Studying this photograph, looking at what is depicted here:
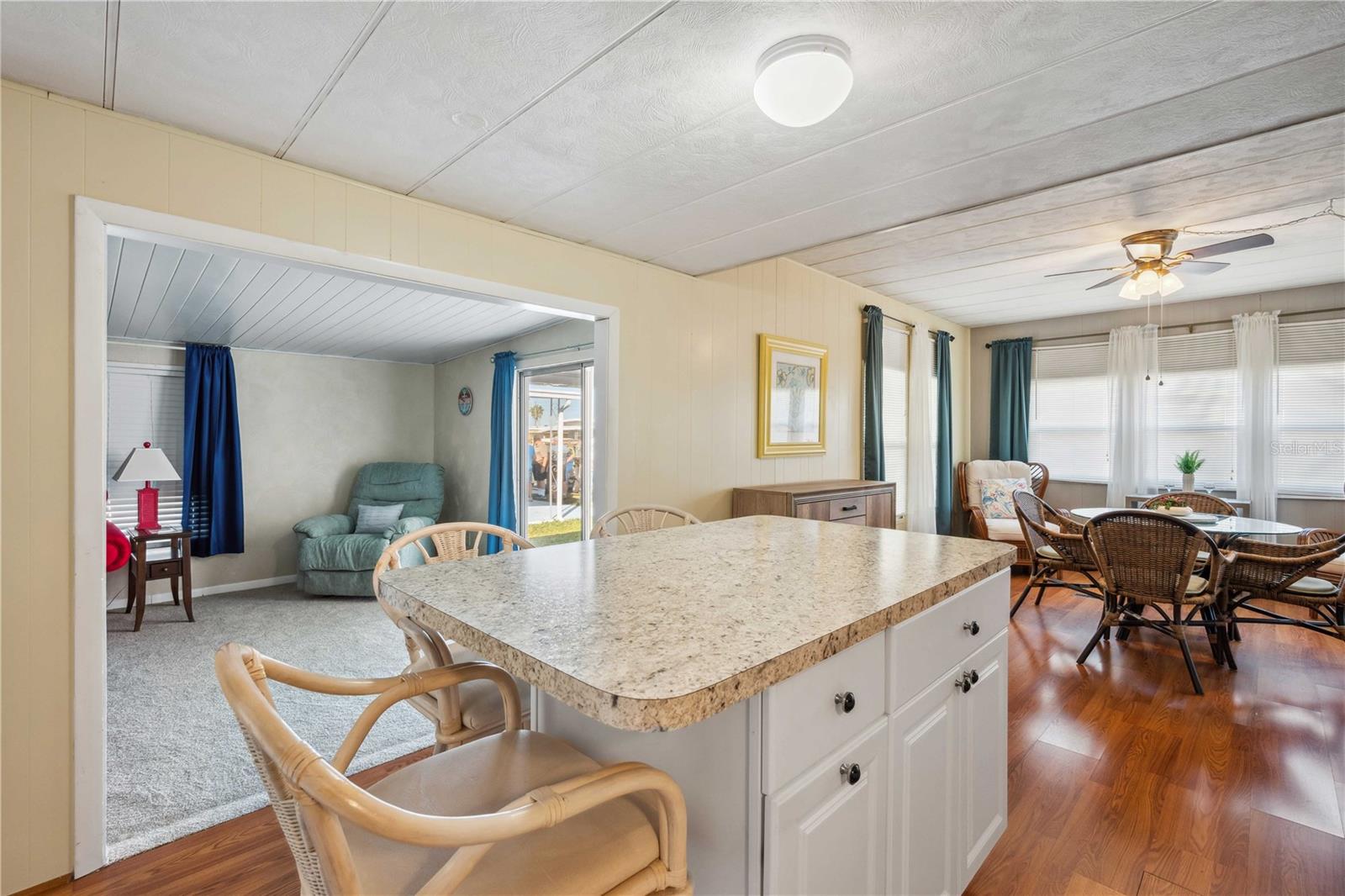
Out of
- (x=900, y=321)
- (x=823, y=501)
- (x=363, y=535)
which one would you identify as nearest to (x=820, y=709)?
(x=823, y=501)

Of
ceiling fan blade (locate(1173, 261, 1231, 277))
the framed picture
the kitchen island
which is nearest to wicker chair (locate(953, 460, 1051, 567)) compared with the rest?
the framed picture

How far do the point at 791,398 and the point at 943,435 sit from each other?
2.47 meters

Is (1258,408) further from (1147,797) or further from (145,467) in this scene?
(145,467)

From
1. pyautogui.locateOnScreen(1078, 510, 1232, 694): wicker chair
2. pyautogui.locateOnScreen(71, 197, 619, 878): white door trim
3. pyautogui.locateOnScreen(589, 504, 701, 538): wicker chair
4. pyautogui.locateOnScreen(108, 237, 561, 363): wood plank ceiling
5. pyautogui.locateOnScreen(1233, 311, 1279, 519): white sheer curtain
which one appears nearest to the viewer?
pyautogui.locateOnScreen(71, 197, 619, 878): white door trim

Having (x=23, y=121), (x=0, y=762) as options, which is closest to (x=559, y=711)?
(x=0, y=762)

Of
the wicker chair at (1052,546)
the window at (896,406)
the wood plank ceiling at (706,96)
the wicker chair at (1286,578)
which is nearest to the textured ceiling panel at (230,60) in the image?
the wood plank ceiling at (706,96)

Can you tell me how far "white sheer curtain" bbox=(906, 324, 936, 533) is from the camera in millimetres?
5547

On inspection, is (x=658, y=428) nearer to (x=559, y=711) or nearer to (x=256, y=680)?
(x=559, y=711)

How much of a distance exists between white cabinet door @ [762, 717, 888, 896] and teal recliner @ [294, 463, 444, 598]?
3.95 metres

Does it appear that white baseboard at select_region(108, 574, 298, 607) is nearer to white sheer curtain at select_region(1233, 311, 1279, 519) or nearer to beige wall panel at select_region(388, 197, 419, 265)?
beige wall panel at select_region(388, 197, 419, 265)

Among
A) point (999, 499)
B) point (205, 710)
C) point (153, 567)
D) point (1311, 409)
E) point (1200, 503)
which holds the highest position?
point (1311, 409)

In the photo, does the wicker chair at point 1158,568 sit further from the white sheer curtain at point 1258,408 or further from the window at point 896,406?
the white sheer curtain at point 1258,408

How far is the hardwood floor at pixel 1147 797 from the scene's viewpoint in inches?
67.4

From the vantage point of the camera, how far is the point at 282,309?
3922 mm
